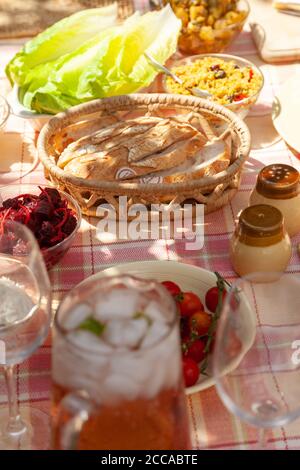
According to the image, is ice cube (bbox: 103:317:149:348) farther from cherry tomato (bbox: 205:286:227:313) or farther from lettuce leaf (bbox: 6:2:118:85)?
lettuce leaf (bbox: 6:2:118:85)

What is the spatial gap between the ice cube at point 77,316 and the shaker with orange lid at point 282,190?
31.5 inches

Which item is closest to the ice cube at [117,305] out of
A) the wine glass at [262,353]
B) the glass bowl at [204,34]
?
the wine glass at [262,353]

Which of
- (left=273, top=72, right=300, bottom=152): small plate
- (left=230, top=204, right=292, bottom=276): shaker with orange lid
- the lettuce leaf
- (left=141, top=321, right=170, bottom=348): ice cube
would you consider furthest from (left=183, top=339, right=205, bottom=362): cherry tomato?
the lettuce leaf

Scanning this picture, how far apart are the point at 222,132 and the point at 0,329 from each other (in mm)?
947

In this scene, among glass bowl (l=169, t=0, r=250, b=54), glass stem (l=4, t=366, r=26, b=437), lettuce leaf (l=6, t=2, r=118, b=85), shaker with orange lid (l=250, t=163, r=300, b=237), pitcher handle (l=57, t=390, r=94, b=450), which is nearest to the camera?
pitcher handle (l=57, t=390, r=94, b=450)

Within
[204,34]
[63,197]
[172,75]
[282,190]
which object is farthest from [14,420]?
[204,34]

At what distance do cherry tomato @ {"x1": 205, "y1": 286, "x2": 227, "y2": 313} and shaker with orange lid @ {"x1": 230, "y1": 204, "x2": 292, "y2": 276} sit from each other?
155 mm

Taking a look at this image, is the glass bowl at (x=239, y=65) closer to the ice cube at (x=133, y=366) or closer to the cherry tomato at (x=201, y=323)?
the cherry tomato at (x=201, y=323)

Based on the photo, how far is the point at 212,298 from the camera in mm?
1472

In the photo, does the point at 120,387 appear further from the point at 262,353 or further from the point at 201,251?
the point at 201,251

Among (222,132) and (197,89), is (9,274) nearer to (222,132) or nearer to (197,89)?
(222,132)

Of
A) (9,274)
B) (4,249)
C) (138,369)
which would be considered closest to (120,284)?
(138,369)

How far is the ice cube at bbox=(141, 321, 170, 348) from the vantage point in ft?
3.11
